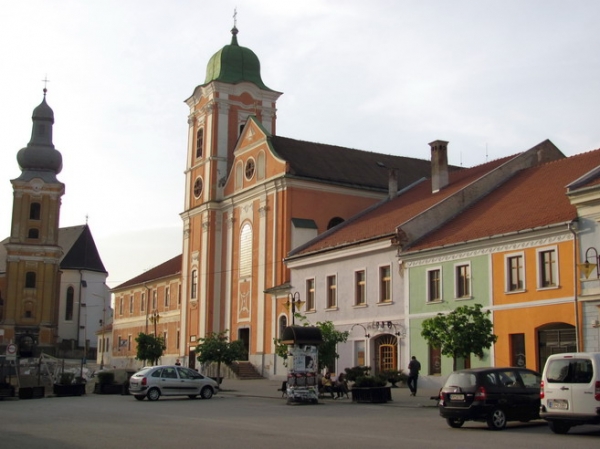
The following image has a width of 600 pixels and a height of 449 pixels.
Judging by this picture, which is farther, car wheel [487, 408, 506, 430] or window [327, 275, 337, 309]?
window [327, 275, 337, 309]

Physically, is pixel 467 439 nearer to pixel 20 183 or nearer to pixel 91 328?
pixel 20 183

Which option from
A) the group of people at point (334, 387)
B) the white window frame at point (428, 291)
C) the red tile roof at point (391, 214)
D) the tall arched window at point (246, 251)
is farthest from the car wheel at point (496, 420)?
the tall arched window at point (246, 251)

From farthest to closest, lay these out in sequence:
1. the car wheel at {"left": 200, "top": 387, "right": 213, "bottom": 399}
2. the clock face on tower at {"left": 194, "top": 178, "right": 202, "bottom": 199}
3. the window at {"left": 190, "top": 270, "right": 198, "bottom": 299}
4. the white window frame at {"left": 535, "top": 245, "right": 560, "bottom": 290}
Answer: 1. the clock face on tower at {"left": 194, "top": 178, "right": 202, "bottom": 199}
2. the window at {"left": 190, "top": 270, "right": 198, "bottom": 299}
3. the car wheel at {"left": 200, "top": 387, "right": 213, "bottom": 399}
4. the white window frame at {"left": 535, "top": 245, "right": 560, "bottom": 290}

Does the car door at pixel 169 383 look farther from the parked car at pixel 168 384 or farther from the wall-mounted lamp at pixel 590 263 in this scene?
the wall-mounted lamp at pixel 590 263

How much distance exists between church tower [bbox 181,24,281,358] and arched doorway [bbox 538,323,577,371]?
3244cm

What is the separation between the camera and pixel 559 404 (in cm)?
1777

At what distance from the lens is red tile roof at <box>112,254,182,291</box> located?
246 feet

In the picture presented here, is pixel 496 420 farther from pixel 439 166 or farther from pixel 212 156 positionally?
pixel 212 156

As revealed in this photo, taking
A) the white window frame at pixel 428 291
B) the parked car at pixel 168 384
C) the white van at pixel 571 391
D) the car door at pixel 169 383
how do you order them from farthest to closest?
1. the white window frame at pixel 428 291
2. the car door at pixel 169 383
3. the parked car at pixel 168 384
4. the white van at pixel 571 391

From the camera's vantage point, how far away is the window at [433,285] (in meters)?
36.7

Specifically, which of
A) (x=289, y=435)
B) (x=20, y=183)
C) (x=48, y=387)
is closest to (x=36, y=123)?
(x=20, y=183)

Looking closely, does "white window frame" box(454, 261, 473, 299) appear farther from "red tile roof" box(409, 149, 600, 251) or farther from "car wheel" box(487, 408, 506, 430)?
"car wheel" box(487, 408, 506, 430)

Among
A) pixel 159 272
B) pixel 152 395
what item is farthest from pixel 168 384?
pixel 159 272

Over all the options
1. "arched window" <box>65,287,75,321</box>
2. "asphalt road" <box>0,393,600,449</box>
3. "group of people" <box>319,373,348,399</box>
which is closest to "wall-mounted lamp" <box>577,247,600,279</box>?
"asphalt road" <box>0,393,600,449</box>
